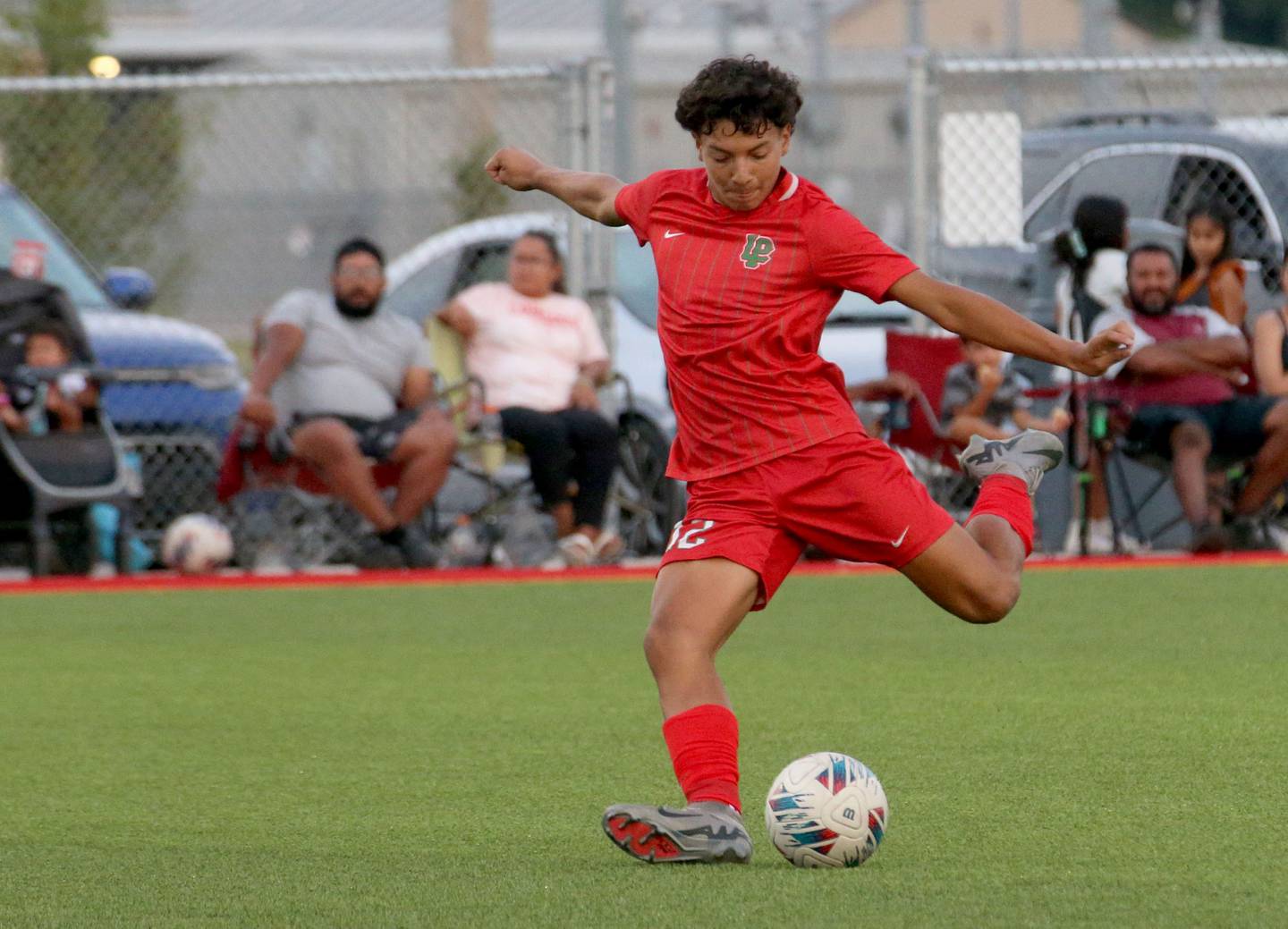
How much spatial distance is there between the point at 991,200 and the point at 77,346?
483cm

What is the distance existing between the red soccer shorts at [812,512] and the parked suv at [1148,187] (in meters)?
8.55

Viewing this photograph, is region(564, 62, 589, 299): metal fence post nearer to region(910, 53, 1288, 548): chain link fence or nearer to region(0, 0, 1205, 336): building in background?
region(0, 0, 1205, 336): building in background

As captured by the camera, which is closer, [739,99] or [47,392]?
[739,99]

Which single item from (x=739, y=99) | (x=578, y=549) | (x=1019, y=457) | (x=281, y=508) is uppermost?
(x=739, y=99)

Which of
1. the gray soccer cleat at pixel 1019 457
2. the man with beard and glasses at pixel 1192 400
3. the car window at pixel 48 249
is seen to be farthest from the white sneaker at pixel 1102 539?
the gray soccer cleat at pixel 1019 457

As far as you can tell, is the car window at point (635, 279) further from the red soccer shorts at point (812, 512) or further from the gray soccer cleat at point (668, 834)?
the gray soccer cleat at point (668, 834)

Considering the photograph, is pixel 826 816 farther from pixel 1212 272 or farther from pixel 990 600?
pixel 1212 272

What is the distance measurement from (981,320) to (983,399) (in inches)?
279

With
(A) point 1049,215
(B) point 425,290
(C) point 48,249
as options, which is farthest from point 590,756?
(A) point 1049,215

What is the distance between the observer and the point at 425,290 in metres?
14.5

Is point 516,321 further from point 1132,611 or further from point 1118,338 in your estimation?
point 1118,338

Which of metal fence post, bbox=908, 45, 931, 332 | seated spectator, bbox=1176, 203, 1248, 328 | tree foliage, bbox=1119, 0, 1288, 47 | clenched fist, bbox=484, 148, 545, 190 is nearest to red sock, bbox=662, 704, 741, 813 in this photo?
clenched fist, bbox=484, 148, 545, 190

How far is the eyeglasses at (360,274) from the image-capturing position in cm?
1238

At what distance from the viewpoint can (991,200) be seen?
44.1ft
